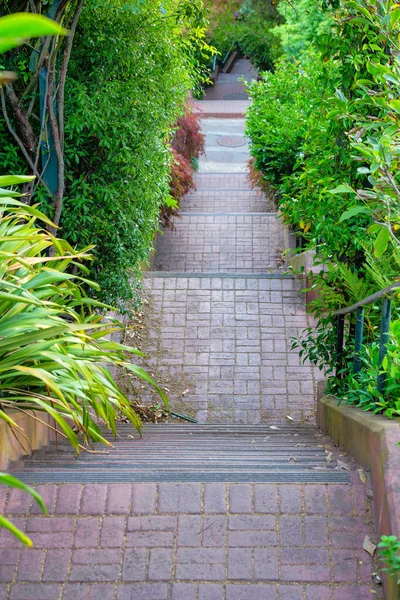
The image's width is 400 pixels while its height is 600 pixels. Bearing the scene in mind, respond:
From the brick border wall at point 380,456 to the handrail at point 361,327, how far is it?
0.26 meters

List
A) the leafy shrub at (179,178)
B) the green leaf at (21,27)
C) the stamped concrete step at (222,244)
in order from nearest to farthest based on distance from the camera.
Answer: the green leaf at (21,27) < the stamped concrete step at (222,244) < the leafy shrub at (179,178)

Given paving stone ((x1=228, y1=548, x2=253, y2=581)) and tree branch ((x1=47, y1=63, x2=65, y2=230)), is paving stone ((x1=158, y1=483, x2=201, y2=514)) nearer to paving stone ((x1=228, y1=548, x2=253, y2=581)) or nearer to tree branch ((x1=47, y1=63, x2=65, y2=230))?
paving stone ((x1=228, y1=548, x2=253, y2=581))

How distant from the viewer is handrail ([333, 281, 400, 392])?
337 cm

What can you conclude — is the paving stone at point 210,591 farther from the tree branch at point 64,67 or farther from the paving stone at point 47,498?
the tree branch at point 64,67

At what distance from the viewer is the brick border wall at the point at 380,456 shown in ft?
8.41

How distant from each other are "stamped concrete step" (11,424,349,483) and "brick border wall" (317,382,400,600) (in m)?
0.15

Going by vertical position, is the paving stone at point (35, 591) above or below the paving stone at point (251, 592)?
below

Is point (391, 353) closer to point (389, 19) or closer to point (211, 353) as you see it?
point (389, 19)

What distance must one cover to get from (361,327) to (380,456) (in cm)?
122

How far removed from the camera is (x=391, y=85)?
153 inches

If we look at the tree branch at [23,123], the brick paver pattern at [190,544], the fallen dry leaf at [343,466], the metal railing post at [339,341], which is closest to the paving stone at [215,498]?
the brick paver pattern at [190,544]

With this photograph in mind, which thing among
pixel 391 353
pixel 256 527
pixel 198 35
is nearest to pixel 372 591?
pixel 256 527

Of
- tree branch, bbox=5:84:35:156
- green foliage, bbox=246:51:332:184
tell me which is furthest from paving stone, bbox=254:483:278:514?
green foliage, bbox=246:51:332:184

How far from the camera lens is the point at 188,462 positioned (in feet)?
11.4
